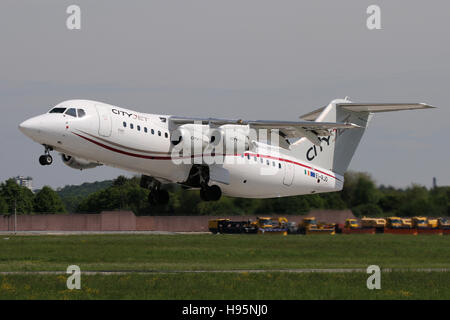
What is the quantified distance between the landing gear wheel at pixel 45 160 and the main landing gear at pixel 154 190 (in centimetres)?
662

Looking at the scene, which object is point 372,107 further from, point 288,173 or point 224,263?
point 224,263

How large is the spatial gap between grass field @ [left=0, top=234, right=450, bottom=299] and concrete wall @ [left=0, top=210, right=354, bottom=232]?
200 centimetres

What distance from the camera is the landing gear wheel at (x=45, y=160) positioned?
25856 millimetres

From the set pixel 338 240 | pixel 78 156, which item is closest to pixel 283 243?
pixel 338 240

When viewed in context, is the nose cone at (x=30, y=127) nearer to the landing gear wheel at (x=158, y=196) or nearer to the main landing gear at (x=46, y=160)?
the main landing gear at (x=46, y=160)

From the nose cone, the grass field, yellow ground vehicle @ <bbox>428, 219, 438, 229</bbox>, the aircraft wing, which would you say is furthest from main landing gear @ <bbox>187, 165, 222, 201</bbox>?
yellow ground vehicle @ <bbox>428, 219, 438, 229</bbox>

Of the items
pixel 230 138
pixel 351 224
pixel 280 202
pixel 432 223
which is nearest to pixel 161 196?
pixel 230 138

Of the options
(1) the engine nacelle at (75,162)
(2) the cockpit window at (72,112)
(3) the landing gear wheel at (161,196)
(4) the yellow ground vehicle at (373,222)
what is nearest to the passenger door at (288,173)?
(3) the landing gear wheel at (161,196)

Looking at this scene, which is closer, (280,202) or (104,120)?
(104,120)

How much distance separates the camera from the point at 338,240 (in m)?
49.0

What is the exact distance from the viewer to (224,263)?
35.1 meters

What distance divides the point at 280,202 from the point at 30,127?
26.1 m
